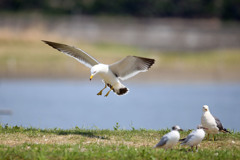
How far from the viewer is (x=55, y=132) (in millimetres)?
9625

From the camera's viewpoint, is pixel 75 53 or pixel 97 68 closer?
pixel 97 68

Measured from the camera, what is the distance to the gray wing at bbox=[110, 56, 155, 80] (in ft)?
32.5

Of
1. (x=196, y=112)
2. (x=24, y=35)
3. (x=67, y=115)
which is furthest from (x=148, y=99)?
(x=24, y=35)

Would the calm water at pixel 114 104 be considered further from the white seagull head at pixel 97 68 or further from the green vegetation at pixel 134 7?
the green vegetation at pixel 134 7

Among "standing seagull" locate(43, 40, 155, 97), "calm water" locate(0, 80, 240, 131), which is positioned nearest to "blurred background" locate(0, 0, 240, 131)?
"calm water" locate(0, 80, 240, 131)

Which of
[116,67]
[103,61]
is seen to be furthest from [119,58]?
[116,67]

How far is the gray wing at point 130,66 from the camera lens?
990 cm

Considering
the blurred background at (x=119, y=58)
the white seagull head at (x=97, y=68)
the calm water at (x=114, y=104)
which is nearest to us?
the white seagull head at (x=97, y=68)

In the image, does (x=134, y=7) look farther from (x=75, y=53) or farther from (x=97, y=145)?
(x=97, y=145)

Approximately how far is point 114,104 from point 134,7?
32319mm

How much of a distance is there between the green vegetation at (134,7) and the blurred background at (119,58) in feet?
0.37

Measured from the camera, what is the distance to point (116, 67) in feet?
33.6

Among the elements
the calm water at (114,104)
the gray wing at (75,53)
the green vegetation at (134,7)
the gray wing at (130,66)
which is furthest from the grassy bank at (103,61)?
the gray wing at (130,66)

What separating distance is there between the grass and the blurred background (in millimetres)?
1463
